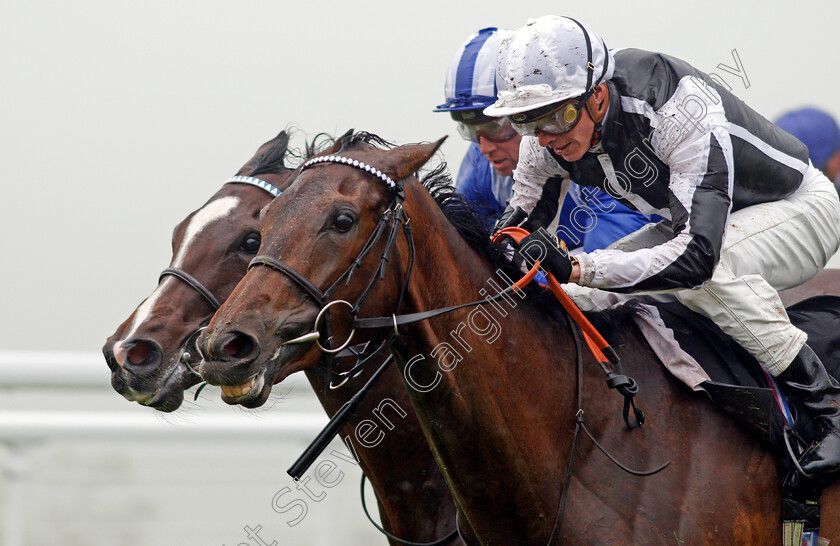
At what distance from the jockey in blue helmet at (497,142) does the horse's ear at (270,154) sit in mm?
721

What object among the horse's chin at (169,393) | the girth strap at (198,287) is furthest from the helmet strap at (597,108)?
the horse's chin at (169,393)

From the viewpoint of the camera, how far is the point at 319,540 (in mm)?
3916

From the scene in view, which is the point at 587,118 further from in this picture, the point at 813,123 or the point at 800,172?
the point at 813,123

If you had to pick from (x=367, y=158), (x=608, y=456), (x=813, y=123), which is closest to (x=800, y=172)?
(x=608, y=456)

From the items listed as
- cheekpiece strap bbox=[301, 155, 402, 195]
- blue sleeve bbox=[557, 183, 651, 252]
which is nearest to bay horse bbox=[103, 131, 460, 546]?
cheekpiece strap bbox=[301, 155, 402, 195]

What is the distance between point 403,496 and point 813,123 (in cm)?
291

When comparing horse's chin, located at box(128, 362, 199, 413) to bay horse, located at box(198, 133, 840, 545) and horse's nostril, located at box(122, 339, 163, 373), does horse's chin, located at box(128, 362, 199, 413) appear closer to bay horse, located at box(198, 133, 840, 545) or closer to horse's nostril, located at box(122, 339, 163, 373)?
horse's nostril, located at box(122, 339, 163, 373)

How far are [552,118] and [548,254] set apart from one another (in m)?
0.40

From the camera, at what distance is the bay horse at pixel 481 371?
1903 mm

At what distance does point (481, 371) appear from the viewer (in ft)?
7.00

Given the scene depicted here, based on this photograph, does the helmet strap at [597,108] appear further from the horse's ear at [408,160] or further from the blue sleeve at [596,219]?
the blue sleeve at [596,219]

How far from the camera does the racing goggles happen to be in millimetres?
2410

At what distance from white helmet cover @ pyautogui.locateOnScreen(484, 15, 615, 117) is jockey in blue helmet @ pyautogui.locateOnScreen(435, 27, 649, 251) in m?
1.02

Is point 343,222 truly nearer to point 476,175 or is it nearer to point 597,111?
point 597,111
